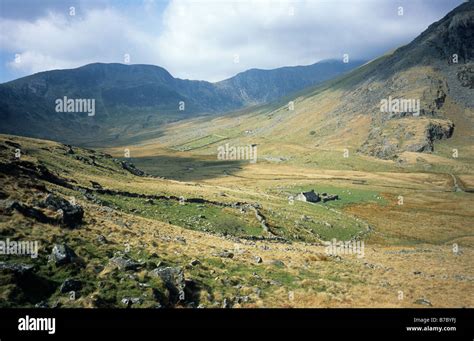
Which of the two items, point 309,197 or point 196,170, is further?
point 196,170

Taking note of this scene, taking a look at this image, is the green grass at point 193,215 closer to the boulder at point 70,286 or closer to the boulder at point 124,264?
the boulder at point 124,264

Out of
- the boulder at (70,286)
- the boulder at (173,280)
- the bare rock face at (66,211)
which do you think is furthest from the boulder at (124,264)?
the bare rock face at (66,211)

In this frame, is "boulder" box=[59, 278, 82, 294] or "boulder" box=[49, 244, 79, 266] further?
"boulder" box=[49, 244, 79, 266]

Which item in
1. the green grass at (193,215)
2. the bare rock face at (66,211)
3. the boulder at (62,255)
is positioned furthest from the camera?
the green grass at (193,215)

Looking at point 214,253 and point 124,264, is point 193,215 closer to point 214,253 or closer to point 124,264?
point 214,253

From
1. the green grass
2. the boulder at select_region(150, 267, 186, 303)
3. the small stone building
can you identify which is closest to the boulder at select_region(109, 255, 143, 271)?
the boulder at select_region(150, 267, 186, 303)

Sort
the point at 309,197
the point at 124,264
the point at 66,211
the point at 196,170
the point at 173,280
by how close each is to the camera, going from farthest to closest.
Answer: the point at 196,170 → the point at 309,197 → the point at 66,211 → the point at 124,264 → the point at 173,280

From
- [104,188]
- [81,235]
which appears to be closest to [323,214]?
[104,188]

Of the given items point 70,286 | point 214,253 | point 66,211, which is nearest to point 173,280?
point 70,286

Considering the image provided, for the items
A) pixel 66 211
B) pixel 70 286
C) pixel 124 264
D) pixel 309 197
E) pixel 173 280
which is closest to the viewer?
pixel 70 286

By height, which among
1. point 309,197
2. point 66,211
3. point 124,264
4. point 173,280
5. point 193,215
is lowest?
point 309,197

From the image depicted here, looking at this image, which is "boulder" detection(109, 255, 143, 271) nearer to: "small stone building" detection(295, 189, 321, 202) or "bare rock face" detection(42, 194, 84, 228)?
"bare rock face" detection(42, 194, 84, 228)
